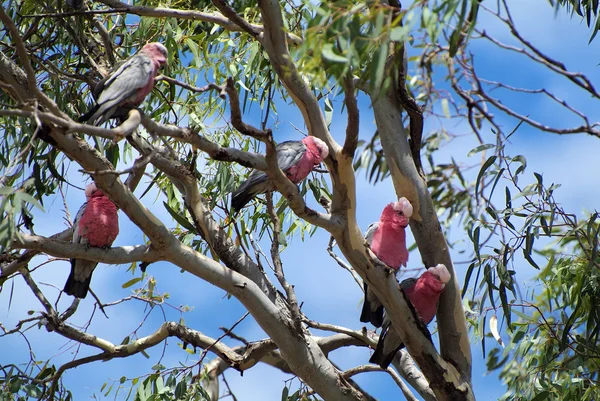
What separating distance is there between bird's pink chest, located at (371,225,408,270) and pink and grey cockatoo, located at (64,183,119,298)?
3.45 ft

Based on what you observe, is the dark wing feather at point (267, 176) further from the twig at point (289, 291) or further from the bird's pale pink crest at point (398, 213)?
the bird's pale pink crest at point (398, 213)

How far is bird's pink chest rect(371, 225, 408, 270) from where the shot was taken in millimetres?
3068

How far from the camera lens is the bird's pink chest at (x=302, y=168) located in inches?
122

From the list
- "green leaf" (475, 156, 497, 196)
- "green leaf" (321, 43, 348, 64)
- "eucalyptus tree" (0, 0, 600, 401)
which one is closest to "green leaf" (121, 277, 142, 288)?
"eucalyptus tree" (0, 0, 600, 401)

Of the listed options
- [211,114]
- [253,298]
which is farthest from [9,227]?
[211,114]

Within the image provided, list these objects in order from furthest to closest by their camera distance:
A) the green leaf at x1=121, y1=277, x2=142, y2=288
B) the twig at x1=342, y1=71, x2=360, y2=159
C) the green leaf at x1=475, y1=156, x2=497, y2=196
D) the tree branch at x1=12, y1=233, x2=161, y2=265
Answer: the green leaf at x1=121, y1=277, x2=142, y2=288 → the green leaf at x1=475, y1=156, x2=497, y2=196 → the tree branch at x1=12, y1=233, x2=161, y2=265 → the twig at x1=342, y1=71, x2=360, y2=159

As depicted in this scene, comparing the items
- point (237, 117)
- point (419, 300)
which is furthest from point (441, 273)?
point (237, 117)

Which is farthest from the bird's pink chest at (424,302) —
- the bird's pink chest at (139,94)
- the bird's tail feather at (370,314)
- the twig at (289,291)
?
the bird's pink chest at (139,94)

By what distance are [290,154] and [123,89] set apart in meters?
0.81

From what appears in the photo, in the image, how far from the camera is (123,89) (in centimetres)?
267

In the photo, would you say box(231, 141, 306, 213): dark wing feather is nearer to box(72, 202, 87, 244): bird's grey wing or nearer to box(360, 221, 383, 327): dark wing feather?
box(360, 221, 383, 327): dark wing feather

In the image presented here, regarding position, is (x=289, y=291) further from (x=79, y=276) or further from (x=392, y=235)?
(x=79, y=276)

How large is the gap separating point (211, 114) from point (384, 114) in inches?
49.9

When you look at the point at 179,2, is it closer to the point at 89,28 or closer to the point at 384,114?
the point at 89,28
